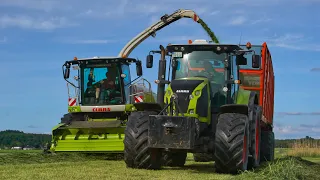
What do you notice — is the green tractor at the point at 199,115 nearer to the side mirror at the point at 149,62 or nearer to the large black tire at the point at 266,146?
the side mirror at the point at 149,62

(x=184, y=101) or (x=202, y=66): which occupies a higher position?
(x=202, y=66)

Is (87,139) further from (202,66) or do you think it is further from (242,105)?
(242,105)

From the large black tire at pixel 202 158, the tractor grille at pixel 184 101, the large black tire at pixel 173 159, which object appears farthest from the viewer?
the large black tire at pixel 202 158

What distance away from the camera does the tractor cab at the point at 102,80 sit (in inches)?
679

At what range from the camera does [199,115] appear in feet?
34.9

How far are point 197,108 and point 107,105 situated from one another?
6.89 m

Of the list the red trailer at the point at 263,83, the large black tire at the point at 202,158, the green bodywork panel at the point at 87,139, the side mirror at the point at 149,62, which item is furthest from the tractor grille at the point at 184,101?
the green bodywork panel at the point at 87,139

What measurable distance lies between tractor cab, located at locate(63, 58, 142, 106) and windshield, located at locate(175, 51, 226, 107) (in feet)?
19.7

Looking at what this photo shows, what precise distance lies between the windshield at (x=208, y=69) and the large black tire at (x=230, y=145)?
104 cm

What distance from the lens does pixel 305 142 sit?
27750mm

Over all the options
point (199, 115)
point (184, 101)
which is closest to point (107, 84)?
point (184, 101)

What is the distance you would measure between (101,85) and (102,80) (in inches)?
6.8

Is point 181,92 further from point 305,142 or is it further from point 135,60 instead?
point 305,142

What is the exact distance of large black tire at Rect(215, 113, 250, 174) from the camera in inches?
390
